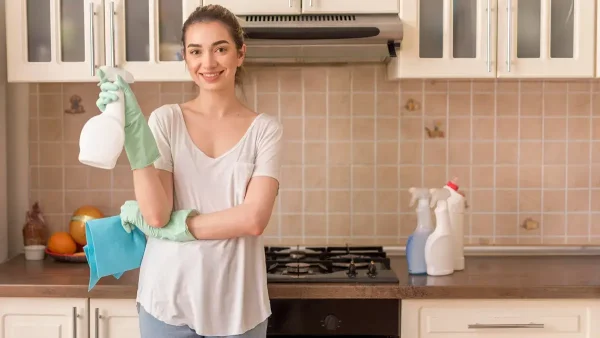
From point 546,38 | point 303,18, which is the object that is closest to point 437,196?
point 546,38

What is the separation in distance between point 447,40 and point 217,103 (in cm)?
83

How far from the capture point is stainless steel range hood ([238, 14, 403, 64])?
247cm

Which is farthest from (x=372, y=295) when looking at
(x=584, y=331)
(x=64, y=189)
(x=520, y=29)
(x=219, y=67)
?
(x=64, y=189)

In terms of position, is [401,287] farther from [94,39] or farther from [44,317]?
[94,39]

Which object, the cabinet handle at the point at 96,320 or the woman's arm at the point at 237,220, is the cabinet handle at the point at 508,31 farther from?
the cabinet handle at the point at 96,320

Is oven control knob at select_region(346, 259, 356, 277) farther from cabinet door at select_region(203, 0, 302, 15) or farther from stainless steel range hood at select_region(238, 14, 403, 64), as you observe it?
cabinet door at select_region(203, 0, 302, 15)

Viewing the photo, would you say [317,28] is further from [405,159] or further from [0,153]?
[0,153]

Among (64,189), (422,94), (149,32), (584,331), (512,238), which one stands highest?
(149,32)

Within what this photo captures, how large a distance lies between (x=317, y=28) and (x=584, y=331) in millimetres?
1188

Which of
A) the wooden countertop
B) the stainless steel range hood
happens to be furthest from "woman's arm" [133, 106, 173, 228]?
the stainless steel range hood

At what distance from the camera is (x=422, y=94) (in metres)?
2.93

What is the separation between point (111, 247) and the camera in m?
2.14

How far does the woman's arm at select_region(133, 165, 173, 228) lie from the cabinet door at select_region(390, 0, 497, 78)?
3.08 feet

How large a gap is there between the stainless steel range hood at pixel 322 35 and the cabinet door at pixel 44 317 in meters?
0.94
